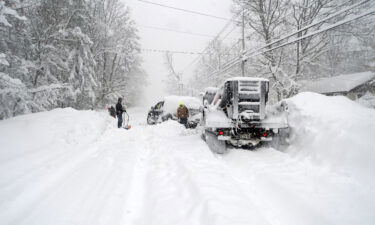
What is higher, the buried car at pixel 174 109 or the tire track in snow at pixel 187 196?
the buried car at pixel 174 109

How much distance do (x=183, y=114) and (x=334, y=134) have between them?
730 centimetres

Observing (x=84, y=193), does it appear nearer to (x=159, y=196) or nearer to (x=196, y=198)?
(x=159, y=196)

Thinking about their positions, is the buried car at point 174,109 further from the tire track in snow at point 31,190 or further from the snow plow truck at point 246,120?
the tire track in snow at point 31,190

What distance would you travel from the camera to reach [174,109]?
1270 centimetres

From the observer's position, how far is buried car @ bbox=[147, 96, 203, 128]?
11.5 meters

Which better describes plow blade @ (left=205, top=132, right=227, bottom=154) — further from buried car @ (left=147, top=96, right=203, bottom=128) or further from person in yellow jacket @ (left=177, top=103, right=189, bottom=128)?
person in yellow jacket @ (left=177, top=103, right=189, bottom=128)

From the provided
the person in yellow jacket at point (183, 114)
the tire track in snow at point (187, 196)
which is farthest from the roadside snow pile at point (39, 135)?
the person in yellow jacket at point (183, 114)

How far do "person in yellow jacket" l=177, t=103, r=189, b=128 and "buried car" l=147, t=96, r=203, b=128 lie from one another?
25cm

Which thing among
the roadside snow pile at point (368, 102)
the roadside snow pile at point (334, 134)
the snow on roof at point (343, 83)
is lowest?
the roadside snow pile at point (334, 134)

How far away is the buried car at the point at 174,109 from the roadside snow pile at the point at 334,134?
5.61 metres

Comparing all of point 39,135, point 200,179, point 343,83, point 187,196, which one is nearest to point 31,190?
point 187,196

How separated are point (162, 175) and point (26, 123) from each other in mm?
5889

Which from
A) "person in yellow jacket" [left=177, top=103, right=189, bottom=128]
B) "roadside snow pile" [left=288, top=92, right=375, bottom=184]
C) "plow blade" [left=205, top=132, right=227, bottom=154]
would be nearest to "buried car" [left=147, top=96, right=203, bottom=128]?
"person in yellow jacket" [left=177, top=103, right=189, bottom=128]

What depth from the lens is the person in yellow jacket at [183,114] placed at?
10.9 metres
